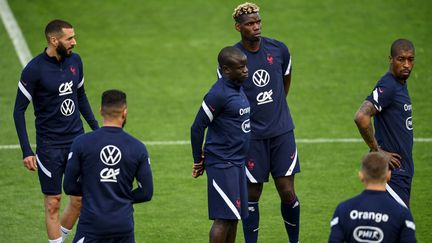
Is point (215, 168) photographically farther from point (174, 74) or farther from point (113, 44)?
point (113, 44)

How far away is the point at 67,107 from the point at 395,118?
345 cm

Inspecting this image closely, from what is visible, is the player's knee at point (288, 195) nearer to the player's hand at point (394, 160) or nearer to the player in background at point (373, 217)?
the player's hand at point (394, 160)

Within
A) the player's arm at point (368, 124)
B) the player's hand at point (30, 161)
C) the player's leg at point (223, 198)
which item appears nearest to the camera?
the player's arm at point (368, 124)

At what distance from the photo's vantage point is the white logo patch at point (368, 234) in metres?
7.02

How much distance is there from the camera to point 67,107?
993cm

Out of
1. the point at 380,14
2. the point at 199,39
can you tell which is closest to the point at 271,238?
the point at 199,39

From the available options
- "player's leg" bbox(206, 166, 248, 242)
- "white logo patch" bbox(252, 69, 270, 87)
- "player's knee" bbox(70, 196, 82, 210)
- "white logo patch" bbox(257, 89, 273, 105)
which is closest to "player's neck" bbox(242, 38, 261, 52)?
"white logo patch" bbox(252, 69, 270, 87)

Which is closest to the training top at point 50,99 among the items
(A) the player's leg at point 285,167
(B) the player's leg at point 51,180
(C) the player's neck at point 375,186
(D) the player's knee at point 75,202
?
(B) the player's leg at point 51,180

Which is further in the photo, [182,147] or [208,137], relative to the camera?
[182,147]

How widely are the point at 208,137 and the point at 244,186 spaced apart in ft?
2.03

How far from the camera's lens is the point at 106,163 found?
7.86 meters

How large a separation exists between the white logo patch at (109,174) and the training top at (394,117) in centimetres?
274

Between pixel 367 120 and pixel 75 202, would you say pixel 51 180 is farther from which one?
pixel 367 120

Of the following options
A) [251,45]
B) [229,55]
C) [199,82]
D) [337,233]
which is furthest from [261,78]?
[199,82]
